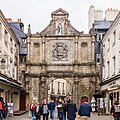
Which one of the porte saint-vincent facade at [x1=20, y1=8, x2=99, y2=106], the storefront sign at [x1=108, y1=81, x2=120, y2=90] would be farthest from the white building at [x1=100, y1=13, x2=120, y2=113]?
the porte saint-vincent facade at [x1=20, y1=8, x2=99, y2=106]

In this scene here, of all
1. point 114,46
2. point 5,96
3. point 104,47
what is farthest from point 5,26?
point 104,47

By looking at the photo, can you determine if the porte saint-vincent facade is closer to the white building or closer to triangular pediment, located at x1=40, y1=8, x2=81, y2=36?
triangular pediment, located at x1=40, y1=8, x2=81, y2=36

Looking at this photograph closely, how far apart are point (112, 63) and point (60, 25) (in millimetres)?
12533

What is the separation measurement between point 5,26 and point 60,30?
528 inches

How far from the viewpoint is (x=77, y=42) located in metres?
45.9

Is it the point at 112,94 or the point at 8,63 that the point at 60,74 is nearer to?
the point at 8,63

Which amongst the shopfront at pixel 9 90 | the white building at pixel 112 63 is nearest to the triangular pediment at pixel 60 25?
the white building at pixel 112 63

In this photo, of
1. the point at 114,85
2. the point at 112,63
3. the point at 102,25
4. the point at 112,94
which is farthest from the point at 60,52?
the point at 114,85

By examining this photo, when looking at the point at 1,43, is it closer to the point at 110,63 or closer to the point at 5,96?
the point at 5,96

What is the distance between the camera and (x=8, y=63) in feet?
117

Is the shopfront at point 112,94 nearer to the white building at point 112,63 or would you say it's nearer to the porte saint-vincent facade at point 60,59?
the white building at point 112,63

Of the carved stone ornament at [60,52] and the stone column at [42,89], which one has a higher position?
the carved stone ornament at [60,52]

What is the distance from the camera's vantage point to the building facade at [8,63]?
29.5 m

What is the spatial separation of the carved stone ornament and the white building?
5.56 metres
